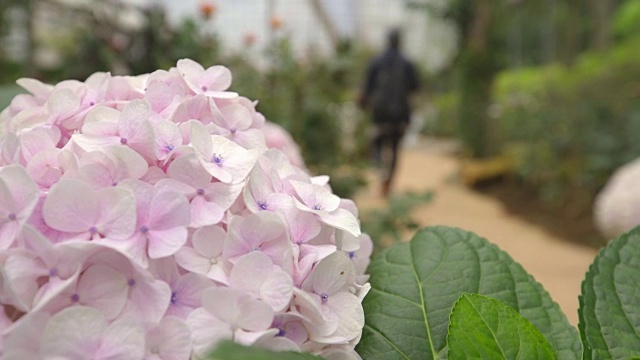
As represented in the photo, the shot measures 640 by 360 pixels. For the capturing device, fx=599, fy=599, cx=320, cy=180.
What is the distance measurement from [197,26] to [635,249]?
2.96m

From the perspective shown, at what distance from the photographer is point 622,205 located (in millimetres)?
2916

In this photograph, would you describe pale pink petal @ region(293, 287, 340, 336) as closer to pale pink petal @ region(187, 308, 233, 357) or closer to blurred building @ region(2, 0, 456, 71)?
pale pink petal @ region(187, 308, 233, 357)

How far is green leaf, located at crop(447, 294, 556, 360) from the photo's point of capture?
1.57ft

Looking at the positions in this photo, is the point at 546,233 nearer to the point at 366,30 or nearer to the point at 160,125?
the point at 160,125

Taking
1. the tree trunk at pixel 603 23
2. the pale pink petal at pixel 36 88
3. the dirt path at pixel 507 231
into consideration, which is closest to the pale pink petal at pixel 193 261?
the pale pink petal at pixel 36 88

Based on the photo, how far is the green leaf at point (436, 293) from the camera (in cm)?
56

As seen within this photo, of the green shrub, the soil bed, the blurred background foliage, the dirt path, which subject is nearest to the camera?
the dirt path

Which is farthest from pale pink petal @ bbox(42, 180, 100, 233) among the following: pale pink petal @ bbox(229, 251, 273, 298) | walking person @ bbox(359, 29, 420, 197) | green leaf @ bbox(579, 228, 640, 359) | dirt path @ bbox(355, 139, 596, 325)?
walking person @ bbox(359, 29, 420, 197)

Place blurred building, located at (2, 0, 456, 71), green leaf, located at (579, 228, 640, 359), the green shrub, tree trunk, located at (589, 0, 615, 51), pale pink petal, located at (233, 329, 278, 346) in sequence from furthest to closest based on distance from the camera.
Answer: tree trunk, located at (589, 0, 615, 51), the green shrub, blurred building, located at (2, 0, 456, 71), green leaf, located at (579, 228, 640, 359), pale pink petal, located at (233, 329, 278, 346)

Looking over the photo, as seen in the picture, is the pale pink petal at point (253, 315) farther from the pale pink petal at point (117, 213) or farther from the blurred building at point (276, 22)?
the blurred building at point (276, 22)

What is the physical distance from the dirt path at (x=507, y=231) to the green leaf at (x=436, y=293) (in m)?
1.19

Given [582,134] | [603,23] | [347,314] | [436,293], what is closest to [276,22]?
[582,134]

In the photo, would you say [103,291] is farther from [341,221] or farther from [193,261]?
[341,221]

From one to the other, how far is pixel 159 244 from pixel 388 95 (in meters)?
5.37
